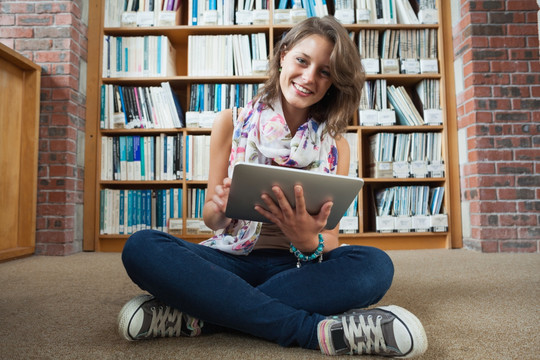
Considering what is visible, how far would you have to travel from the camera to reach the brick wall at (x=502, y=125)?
2.34 meters

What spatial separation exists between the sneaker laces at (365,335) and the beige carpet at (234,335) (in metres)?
0.07

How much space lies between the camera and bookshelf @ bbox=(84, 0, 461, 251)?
251 cm

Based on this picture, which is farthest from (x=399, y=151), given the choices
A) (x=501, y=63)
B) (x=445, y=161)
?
(x=501, y=63)

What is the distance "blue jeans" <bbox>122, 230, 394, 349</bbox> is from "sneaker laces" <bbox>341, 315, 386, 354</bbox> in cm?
7

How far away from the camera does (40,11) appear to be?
2414 millimetres

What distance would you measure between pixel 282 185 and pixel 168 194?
74.6 inches

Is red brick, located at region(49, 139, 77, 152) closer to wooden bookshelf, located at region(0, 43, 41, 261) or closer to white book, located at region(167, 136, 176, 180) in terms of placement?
wooden bookshelf, located at region(0, 43, 41, 261)

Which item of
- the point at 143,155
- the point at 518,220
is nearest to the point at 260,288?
the point at 143,155

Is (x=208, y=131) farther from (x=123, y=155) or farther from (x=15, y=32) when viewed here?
(x=15, y=32)

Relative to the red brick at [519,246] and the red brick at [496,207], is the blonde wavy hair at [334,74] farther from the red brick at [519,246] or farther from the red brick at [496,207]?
the red brick at [519,246]

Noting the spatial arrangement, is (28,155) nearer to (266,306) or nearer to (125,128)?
(125,128)

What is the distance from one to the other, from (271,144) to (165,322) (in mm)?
532

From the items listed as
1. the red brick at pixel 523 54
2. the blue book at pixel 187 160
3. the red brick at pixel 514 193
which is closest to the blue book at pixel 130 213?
the blue book at pixel 187 160

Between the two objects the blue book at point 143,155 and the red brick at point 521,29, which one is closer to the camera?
the red brick at point 521,29
